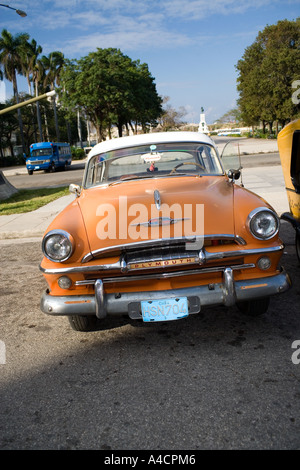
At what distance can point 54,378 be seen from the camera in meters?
2.95

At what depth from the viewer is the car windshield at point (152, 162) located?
14.6ft

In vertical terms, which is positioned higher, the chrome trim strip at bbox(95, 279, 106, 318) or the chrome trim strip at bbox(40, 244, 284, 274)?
the chrome trim strip at bbox(40, 244, 284, 274)

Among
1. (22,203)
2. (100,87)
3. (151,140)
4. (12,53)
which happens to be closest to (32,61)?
(12,53)

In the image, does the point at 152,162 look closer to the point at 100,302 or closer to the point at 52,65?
the point at 100,302

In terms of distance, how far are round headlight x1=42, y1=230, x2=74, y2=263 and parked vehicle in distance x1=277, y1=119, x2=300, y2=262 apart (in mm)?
2878

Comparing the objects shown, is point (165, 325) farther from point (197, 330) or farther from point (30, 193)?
point (30, 193)

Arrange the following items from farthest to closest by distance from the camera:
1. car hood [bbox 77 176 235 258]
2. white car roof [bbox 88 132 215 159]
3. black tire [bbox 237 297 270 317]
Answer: white car roof [bbox 88 132 215 159] < black tire [bbox 237 297 270 317] < car hood [bbox 77 176 235 258]

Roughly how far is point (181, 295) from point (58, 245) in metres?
1.02

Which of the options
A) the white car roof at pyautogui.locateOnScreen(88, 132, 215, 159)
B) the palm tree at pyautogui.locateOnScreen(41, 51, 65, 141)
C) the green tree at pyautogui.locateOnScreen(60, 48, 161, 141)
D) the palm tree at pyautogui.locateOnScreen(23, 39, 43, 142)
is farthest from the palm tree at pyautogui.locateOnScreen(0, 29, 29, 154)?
the white car roof at pyautogui.locateOnScreen(88, 132, 215, 159)

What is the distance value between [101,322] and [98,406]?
131 centimetres

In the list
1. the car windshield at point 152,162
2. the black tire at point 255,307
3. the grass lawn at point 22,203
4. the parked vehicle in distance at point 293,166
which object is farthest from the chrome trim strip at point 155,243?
the grass lawn at point 22,203

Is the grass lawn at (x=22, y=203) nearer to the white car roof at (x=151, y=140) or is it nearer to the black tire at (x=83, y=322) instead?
the white car roof at (x=151, y=140)

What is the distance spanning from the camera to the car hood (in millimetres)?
3148

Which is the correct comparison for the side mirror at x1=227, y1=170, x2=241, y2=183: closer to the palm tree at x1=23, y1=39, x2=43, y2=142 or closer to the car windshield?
the car windshield
